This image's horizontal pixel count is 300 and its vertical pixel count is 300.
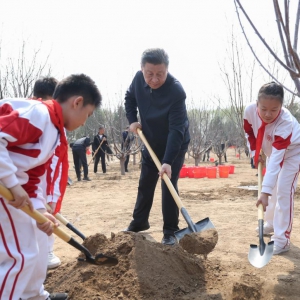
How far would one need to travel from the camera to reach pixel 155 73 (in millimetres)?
3857

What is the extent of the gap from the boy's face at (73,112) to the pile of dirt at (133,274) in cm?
121

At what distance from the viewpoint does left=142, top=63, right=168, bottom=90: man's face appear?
382 cm

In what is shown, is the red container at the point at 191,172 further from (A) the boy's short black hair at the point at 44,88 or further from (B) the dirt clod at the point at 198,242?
(B) the dirt clod at the point at 198,242

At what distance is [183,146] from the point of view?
427 centimetres

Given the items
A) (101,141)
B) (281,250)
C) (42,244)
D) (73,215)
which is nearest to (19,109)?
(42,244)

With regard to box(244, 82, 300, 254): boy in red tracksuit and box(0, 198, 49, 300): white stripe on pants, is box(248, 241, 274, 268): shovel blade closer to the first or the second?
box(244, 82, 300, 254): boy in red tracksuit

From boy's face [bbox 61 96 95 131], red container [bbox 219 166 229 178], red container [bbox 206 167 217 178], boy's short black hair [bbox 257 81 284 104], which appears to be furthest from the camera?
red container [bbox 219 166 229 178]

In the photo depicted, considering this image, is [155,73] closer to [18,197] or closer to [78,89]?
[78,89]

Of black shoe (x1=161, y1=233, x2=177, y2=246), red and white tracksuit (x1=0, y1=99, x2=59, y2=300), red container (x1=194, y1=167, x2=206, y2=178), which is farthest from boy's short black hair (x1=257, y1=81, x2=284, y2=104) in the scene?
red container (x1=194, y1=167, x2=206, y2=178)

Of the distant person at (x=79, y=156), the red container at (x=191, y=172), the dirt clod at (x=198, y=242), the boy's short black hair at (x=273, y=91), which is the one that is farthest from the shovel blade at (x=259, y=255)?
the distant person at (x=79, y=156)

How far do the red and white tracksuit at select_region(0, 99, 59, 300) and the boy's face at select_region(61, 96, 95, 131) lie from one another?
209 millimetres

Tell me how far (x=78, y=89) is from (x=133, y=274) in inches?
55.3

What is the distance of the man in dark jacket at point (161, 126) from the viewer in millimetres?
3865

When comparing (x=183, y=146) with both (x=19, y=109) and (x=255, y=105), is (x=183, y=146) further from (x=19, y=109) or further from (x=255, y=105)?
(x=19, y=109)
